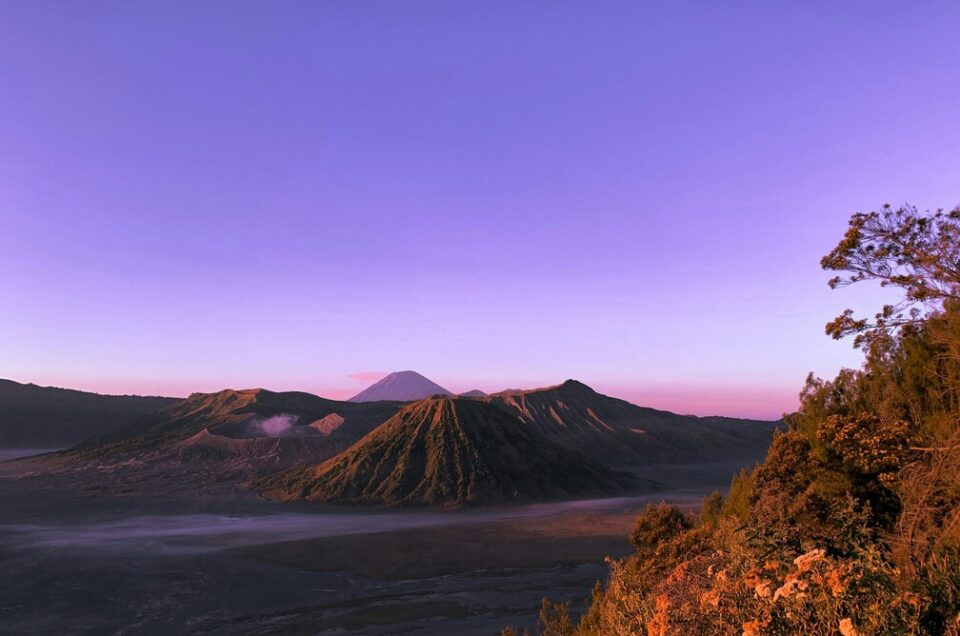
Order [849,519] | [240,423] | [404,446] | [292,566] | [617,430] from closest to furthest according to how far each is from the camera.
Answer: [849,519] < [292,566] < [404,446] < [240,423] < [617,430]

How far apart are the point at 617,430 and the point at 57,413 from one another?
136089 mm

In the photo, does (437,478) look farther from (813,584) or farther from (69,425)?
(69,425)

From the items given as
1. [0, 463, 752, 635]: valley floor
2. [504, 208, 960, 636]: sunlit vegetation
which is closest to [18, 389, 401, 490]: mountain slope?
[0, 463, 752, 635]: valley floor

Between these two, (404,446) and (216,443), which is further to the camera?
(216,443)

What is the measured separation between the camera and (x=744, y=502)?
64.5 feet

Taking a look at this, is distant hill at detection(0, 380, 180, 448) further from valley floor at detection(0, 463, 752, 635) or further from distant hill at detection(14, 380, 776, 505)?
valley floor at detection(0, 463, 752, 635)

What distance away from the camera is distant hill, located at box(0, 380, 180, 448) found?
140 m

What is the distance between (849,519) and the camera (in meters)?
7.95

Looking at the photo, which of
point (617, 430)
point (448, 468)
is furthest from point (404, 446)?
point (617, 430)

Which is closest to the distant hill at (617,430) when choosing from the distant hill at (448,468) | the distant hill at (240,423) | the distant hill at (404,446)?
the distant hill at (404,446)

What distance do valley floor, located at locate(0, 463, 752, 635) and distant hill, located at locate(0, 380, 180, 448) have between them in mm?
98220

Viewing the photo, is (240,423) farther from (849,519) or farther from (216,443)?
(849,519)

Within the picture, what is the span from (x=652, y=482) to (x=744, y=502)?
51680 mm

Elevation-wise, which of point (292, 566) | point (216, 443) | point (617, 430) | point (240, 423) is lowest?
point (292, 566)
